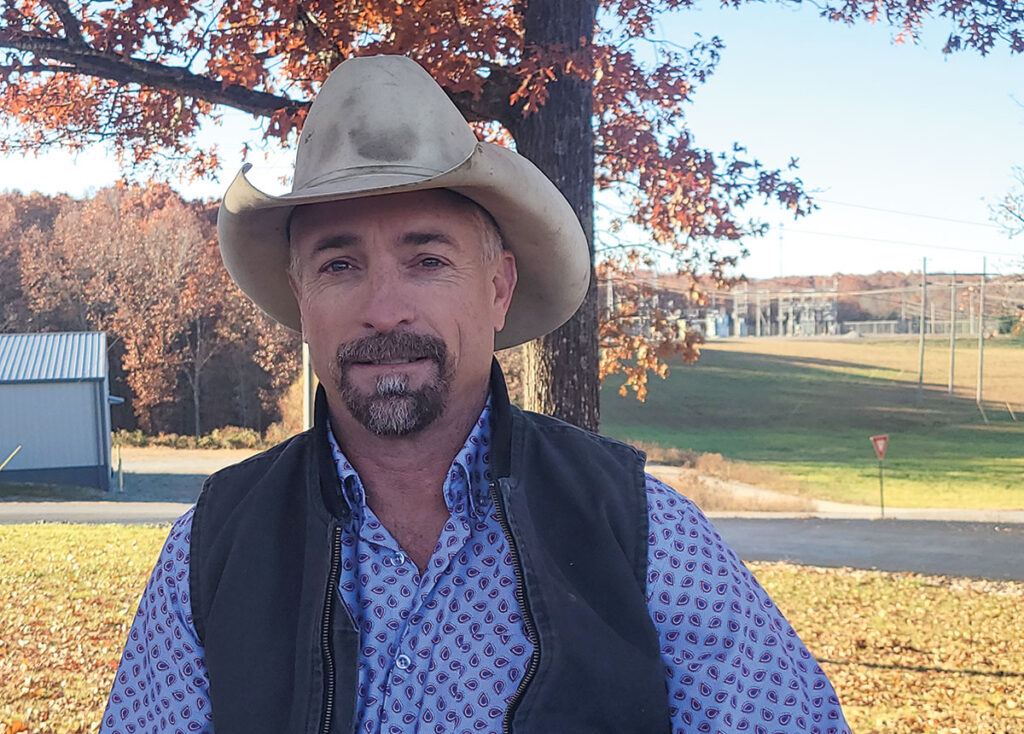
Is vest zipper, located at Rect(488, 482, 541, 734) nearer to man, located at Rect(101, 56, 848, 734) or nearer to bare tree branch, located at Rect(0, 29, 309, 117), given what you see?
man, located at Rect(101, 56, 848, 734)

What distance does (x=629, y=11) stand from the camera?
636 cm

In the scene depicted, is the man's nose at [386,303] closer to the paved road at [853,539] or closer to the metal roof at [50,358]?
the paved road at [853,539]

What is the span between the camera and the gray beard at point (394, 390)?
1.75m

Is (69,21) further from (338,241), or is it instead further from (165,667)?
(165,667)

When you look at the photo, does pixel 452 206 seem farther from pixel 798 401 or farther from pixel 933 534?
pixel 798 401

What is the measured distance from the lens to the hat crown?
1.86m

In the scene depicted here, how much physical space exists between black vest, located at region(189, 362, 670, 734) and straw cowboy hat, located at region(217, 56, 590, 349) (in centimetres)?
38

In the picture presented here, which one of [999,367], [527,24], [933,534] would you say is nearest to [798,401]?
[999,367]

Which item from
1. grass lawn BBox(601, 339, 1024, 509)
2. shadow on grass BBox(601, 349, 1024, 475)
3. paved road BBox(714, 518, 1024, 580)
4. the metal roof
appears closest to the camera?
paved road BBox(714, 518, 1024, 580)

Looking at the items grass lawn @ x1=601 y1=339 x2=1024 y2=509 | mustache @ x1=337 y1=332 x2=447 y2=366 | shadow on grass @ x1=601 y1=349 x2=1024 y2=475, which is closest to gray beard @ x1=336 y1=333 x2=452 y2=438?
mustache @ x1=337 y1=332 x2=447 y2=366

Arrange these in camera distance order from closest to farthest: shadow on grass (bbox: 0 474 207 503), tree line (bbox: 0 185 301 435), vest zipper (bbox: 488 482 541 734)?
vest zipper (bbox: 488 482 541 734) < shadow on grass (bbox: 0 474 207 503) < tree line (bbox: 0 185 301 435)

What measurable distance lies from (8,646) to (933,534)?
16424mm

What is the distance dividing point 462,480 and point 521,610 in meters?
0.27

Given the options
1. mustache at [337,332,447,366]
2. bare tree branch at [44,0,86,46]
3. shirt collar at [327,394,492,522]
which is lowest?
shirt collar at [327,394,492,522]
